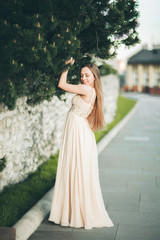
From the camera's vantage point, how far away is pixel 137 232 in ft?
13.7

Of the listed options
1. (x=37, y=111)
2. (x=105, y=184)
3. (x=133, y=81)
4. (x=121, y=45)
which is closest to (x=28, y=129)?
(x=37, y=111)

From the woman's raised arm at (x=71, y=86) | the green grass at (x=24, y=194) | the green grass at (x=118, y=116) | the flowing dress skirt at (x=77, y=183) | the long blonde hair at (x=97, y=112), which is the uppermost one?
the woman's raised arm at (x=71, y=86)

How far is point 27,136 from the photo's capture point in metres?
6.17

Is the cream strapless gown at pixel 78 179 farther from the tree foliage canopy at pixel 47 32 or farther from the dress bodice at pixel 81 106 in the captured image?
the tree foliage canopy at pixel 47 32

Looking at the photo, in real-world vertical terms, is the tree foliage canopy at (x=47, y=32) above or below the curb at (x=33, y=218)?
above

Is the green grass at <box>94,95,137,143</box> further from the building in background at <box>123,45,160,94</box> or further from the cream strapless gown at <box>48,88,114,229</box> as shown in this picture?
the building in background at <box>123,45,160,94</box>

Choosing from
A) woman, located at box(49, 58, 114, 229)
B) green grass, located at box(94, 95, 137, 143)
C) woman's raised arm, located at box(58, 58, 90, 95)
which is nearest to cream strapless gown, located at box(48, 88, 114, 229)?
woman, located at box(49, 58, 114, 229)

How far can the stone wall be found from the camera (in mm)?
5340

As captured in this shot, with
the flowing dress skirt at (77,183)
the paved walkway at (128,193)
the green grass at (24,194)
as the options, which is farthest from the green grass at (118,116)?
the flowing dress skirt at (77,183)

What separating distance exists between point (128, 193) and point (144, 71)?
Answer: 139ft

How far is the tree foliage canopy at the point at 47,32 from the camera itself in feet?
11.5

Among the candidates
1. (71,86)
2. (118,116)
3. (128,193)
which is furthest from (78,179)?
(118,116)

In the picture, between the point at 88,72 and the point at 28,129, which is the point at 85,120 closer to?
the point at 88,72

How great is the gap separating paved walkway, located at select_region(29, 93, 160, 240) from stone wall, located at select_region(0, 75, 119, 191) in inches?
49.7
